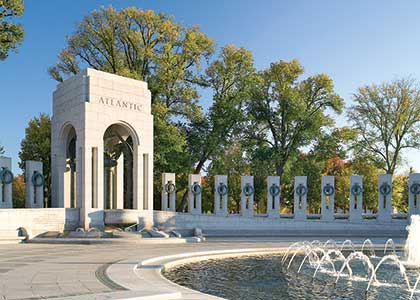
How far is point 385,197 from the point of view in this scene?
31609mm

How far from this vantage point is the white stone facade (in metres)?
26.4

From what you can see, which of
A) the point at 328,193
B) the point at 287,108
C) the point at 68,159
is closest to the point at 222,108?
the point at 287,108

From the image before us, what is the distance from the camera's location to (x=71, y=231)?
84.5ft

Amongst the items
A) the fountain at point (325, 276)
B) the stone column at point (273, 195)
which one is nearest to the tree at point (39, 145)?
the stone column at point (273, 195)

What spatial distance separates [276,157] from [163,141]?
10.3 m

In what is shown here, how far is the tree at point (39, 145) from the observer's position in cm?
3738

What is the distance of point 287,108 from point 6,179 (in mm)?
23624

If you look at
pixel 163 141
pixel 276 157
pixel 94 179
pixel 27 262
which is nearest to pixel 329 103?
pixel 276 157

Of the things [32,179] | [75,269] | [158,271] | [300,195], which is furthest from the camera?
[300,195]

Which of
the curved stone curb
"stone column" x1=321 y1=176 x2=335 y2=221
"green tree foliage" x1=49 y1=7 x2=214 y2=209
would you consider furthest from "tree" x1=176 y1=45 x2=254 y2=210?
the curved stone curb

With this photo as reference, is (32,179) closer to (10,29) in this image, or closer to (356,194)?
(10,29)

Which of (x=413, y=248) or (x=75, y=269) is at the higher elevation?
(x=75, y=269)

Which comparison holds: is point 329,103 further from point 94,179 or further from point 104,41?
point 94,179

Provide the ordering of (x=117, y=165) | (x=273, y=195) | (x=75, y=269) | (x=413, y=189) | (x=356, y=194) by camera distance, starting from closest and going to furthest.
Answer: (x=75, y=269), (x=413, y=189), (x=356, y=194), (x=273, y=195), (x=117, y=165)
